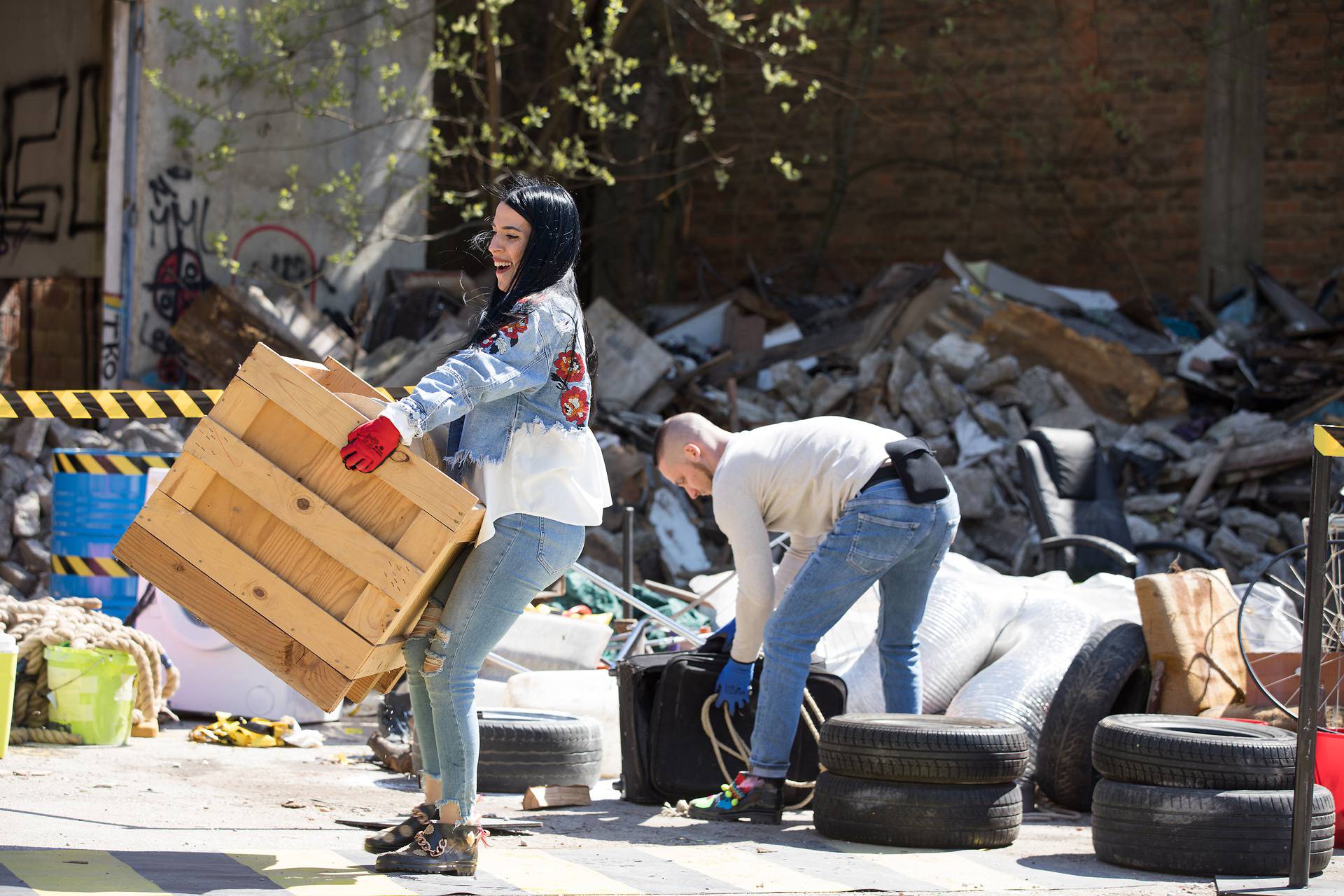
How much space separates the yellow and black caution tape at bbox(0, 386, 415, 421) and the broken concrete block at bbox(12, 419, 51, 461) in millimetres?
3887

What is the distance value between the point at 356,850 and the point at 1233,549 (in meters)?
8.39

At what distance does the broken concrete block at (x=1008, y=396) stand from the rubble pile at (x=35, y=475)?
20.9 ft

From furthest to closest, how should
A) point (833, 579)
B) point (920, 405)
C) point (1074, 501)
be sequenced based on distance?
point (920, 405) → point (1074, 501) → point (833, 579)

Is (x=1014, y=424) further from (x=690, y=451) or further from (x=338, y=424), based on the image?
(x=338, y=424)

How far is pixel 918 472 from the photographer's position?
5.17 metres

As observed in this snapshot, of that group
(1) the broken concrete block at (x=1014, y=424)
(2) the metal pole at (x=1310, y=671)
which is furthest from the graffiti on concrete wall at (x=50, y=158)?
(2) the metal pole at (x=1310, y=671)

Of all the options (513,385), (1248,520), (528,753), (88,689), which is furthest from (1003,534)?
(513,385)

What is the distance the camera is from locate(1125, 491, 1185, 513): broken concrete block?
11625 mm

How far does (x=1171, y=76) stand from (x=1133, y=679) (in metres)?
10.7

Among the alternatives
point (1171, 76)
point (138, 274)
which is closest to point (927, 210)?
A: point (1171, 76)

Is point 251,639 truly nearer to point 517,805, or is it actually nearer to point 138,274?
point 517,805

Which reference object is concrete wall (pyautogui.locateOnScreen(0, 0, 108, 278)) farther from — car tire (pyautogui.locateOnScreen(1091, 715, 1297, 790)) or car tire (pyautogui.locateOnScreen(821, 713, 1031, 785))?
car tire (pyautogui.locateOnScreen(1091, 715, 1297, 790))

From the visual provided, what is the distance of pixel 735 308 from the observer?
45.1 feet

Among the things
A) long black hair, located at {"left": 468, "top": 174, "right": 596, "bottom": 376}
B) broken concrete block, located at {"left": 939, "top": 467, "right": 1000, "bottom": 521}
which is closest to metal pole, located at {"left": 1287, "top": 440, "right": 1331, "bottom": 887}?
long black hair, located at {"left": 468, "top": 174, "right": 596, "bottom": 376}
